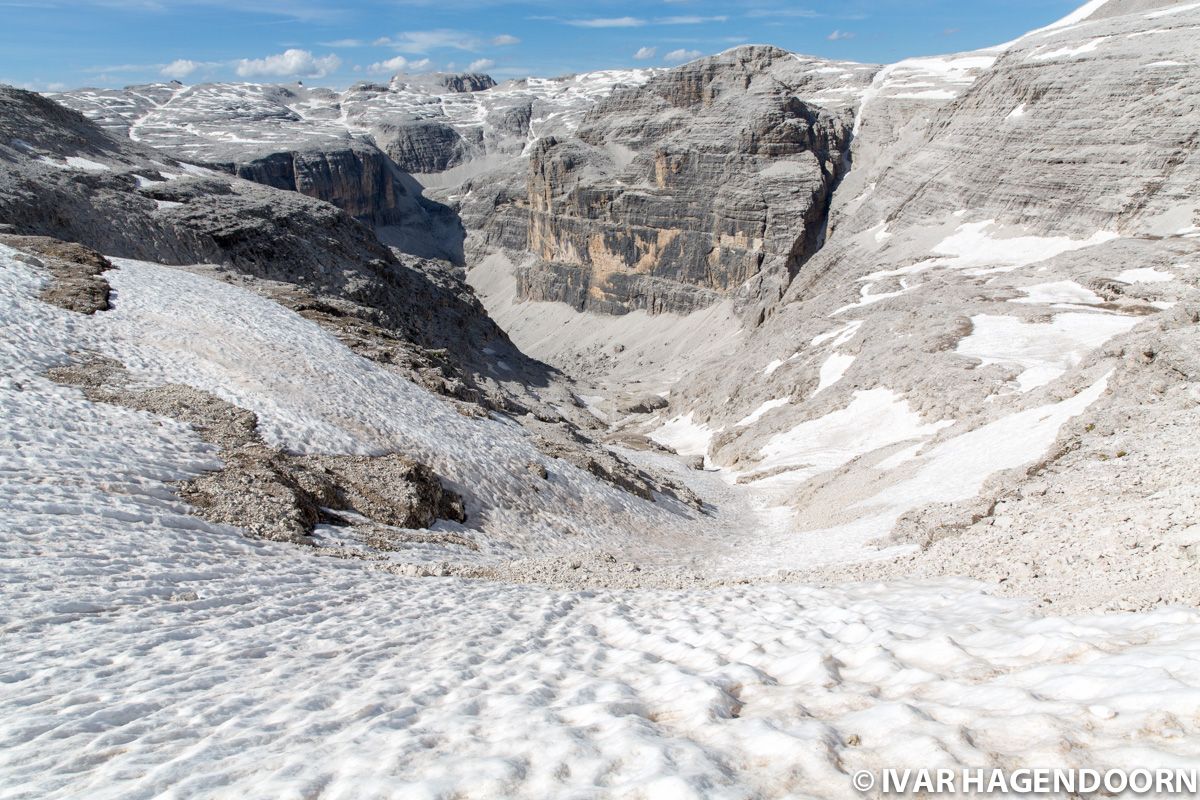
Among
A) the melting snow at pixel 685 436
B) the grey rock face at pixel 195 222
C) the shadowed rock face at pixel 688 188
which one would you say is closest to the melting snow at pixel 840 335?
the melting snow at pixel 685 436

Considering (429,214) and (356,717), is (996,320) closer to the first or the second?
(356,717)

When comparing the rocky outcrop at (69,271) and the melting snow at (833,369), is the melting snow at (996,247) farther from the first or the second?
the rocky outcrop at (69,271)

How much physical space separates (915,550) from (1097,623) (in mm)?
7224

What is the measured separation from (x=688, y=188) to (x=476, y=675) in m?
111

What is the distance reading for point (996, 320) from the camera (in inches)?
1484

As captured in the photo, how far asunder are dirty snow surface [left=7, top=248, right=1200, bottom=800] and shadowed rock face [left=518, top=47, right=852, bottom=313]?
87461mm

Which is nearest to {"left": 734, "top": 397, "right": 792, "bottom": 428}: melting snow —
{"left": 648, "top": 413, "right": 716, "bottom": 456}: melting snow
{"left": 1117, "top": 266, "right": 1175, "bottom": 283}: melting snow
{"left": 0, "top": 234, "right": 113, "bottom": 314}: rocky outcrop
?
{"left": 648, "top": 413, "right": 716, "bottom": 456}: melting snow

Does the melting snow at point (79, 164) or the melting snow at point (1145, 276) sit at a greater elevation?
the melting snow at point (79, 164)

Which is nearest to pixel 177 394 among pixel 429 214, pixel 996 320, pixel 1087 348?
pixel 1087 348

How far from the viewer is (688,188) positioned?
363 ft

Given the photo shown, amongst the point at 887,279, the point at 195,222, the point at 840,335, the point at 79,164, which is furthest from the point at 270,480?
the point at 887,279

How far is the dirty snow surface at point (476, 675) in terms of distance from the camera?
4.64m

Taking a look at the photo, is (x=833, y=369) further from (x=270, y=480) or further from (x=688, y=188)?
(x=688, y=188)

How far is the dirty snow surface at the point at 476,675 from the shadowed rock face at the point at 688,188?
287 feet
